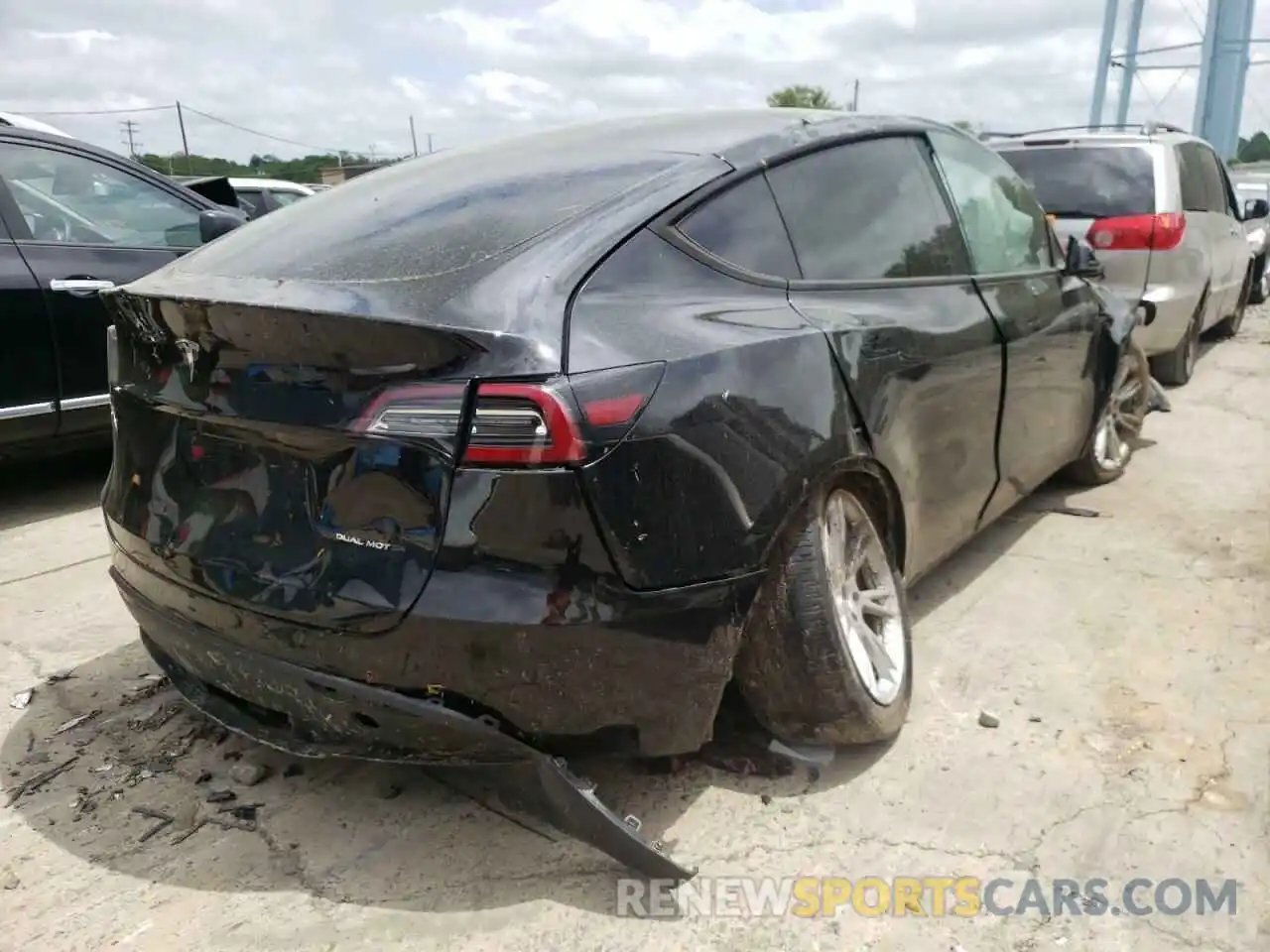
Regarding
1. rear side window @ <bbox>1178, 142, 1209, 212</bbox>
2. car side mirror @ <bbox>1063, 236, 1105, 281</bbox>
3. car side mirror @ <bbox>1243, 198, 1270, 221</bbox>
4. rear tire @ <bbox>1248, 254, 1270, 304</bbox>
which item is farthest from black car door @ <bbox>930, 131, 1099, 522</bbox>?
rear tire @ <bbox>1248, 254, 1270, 304</bbox>

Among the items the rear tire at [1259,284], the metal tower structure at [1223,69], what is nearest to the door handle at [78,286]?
the rear tire at [1259,284]

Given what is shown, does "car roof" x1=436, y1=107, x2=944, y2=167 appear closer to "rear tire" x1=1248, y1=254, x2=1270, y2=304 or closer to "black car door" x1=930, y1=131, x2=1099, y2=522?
"black car door" x1=930, y1=131, x2=1099, y2=522

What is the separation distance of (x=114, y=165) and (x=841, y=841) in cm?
463

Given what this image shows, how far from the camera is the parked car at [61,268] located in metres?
4.39

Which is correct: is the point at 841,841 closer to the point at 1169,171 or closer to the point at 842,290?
the point at 842,290

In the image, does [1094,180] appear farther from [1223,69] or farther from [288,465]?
[1223,69]

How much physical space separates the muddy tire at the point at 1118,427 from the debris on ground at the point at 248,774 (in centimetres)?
356

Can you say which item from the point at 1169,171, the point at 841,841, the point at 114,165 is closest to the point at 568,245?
the point at 841,841

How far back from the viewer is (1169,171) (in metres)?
6.38

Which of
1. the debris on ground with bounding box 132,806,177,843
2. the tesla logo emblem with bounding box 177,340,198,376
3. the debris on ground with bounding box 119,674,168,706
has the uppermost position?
the tesla logo emblem with bounding box 177,340,198,376

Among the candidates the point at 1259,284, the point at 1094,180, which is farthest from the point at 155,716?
the point at 1259,284

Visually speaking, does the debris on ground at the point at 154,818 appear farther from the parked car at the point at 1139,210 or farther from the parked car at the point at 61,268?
the parked car at the point at 1139,210

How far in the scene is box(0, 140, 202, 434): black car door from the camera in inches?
178

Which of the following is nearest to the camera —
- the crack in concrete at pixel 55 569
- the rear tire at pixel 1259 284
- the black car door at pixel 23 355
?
the crack in concrete at pixel 55 569
